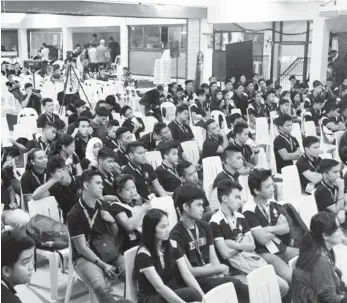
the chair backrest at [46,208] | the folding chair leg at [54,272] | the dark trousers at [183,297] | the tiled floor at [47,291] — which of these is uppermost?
the chair backrest at [46,208]

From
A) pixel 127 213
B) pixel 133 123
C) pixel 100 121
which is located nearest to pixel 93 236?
pixel 127 213

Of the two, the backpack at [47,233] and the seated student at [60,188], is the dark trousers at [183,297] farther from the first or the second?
the seated student at [60,188]

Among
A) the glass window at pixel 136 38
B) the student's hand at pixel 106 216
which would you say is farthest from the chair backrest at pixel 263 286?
the glass window at pixel 136 38

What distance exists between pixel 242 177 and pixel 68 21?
14.5 meters

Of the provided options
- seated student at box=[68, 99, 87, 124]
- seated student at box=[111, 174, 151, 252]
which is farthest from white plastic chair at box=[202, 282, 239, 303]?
seated student at box=[68, 99, 87, 124]

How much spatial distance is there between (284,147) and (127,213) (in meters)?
2.77

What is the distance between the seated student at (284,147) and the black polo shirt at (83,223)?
2.79 metres

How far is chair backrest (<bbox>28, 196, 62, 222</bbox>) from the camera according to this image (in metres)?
3.86

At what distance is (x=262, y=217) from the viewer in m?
3.65

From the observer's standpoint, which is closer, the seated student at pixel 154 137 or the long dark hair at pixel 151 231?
the long dark hair at pixel 151 231

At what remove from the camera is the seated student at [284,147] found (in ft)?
18.9

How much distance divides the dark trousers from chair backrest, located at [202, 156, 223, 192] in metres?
2.25

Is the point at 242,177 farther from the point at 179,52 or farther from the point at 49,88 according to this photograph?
the point at 179,52

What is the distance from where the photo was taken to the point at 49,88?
1194 cm
